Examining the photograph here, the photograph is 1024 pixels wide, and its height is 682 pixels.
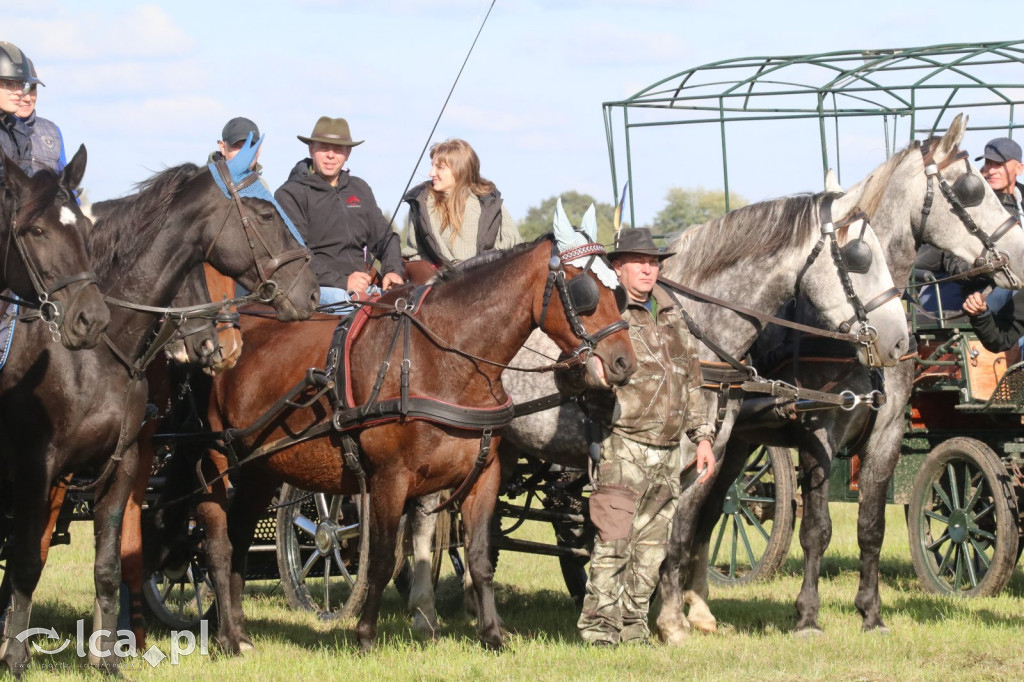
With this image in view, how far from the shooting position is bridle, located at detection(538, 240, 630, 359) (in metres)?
6.23

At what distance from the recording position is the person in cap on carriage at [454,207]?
799cm

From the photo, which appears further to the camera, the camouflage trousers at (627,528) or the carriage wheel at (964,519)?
the carriage wheel at (964,519)

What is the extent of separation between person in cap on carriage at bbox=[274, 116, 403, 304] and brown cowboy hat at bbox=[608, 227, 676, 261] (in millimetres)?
1728

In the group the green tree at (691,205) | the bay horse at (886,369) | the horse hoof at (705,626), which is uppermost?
the green tree at (691,205)

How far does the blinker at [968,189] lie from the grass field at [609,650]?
245 cm

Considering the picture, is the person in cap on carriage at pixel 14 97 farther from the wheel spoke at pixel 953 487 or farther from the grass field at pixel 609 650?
the wheel spoke at pixel 953 487

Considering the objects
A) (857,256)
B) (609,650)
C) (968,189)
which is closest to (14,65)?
(609,650)

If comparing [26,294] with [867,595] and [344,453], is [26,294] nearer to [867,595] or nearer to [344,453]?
[344,453]

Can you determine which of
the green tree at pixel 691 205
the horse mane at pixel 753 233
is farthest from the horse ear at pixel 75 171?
the green tree at pixel 691 205

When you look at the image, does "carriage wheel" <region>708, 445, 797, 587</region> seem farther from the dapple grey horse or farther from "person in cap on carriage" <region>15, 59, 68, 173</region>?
"person in cap on carriage" <region>15, 59, 68, 173</region>

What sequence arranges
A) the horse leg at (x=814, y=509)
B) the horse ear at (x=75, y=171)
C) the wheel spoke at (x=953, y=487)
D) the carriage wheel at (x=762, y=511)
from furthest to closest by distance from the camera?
the carriage wheel at (x=762, y=511) < the wheel spoke at (x=953, y=487) < the horse leg at (x=814, y=509) < the horse ear at (x=75, y=171)

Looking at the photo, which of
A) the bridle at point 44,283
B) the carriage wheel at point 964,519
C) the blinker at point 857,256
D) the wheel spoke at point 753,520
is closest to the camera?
the bridle at point 44,283

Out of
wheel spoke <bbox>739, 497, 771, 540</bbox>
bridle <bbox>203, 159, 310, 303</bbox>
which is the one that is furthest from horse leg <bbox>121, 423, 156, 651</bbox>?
wheel spoke <bbox>739, 497, 771, 540</bbox>

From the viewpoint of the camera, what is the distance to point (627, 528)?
6508 mm
